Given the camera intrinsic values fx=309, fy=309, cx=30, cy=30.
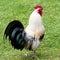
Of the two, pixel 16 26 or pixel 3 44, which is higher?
pixel 16 26

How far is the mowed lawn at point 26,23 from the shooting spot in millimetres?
6475

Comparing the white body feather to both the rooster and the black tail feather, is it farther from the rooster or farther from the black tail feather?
the black tail feather

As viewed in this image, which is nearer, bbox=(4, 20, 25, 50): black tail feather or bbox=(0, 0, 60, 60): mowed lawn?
bbox=(4, 20, 25, 50): black tail feather


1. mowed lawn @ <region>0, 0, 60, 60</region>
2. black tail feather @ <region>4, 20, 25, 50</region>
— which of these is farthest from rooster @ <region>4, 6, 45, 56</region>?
mowed lawn @ <region>0, 0, 60, 60</region>

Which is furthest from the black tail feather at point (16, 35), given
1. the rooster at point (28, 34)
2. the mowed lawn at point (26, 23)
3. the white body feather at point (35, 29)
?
the mowed lawn at point (26, 23)

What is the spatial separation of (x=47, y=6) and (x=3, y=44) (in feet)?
8.81

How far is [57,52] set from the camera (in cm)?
654

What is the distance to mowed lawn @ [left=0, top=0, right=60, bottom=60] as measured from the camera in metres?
6.48

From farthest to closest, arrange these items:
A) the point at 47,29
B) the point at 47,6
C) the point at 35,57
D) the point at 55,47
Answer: the point at 47,6 < the point at 47,29 < the point at 55,47 < the point at 35,57

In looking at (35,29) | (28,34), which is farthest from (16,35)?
(35,29)

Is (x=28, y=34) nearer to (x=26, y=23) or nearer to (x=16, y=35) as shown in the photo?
(x=16, y=35)

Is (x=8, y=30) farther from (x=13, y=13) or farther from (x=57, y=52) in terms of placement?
(x=13, y=13)

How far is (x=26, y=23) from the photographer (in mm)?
8062

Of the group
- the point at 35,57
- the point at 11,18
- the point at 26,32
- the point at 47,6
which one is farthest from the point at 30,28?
the point at 47,6
